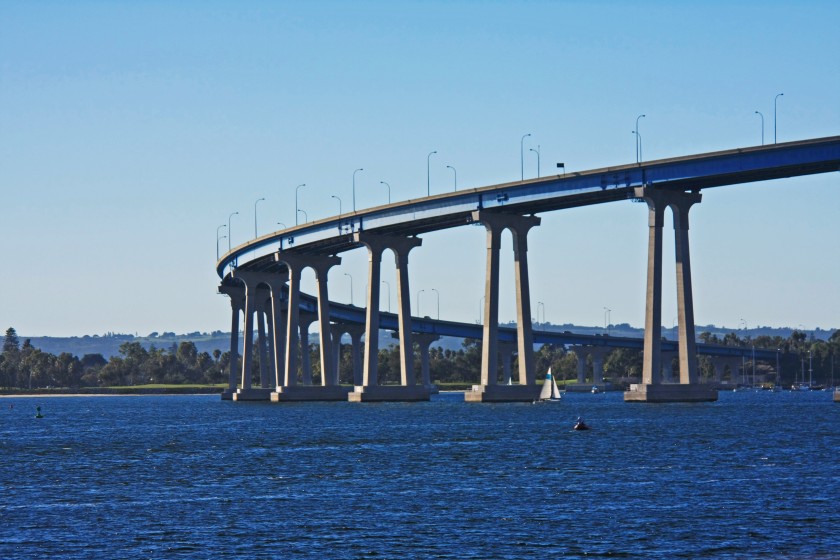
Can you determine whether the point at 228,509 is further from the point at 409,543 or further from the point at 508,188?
the point at 508,188

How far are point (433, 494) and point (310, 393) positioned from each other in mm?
133315

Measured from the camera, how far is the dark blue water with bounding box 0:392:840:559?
146ft

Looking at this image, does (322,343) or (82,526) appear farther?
(322,343)

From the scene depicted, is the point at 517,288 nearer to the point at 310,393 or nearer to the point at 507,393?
the point at 507,393

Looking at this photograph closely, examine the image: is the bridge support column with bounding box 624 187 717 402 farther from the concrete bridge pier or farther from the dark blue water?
the concrete bridge pier

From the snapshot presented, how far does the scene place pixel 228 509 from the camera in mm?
54281

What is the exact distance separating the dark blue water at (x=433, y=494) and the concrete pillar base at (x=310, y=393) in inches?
3137

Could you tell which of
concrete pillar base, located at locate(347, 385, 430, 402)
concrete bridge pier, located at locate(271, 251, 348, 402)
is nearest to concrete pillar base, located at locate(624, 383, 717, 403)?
concrete pillar base, located at locate(347, 385, 430, 402)

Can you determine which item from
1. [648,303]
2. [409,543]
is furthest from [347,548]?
[648,303]

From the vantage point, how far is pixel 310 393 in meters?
191

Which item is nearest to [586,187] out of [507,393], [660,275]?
[660,275]

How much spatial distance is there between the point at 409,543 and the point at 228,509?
37.5 ft

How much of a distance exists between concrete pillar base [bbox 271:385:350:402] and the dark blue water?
261 feet

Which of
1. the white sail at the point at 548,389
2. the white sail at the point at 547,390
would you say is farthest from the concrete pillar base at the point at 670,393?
the white sail at the point at 547,390
